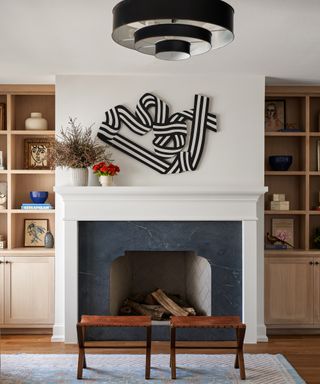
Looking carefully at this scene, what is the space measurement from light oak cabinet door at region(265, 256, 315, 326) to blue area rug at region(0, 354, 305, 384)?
82 cm

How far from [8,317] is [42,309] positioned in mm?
337

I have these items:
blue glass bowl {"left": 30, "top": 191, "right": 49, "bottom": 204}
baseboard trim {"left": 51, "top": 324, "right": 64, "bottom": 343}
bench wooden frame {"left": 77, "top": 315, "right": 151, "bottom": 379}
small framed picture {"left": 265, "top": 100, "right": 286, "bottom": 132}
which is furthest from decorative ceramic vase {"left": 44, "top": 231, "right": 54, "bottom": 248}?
small framed picture {"left": 265, "top": 100, "right": 286, "bottom": 132}

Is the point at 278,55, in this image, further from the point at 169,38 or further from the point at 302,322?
the point at 302,322

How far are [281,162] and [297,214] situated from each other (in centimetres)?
59

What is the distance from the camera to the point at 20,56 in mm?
4543

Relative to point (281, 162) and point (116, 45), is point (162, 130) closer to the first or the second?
point (116, 45)

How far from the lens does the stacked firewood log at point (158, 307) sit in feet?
17.8

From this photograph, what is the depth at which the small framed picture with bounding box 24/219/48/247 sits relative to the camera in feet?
19.3

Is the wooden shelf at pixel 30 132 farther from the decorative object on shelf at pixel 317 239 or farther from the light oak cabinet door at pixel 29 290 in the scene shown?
the decorative object on shelf at pixel 317 239

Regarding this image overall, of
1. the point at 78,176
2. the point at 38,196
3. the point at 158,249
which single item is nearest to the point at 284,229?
the point at 158,249

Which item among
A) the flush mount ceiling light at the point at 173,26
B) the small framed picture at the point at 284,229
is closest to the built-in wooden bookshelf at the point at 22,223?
the small framed picture at the point at 284,229

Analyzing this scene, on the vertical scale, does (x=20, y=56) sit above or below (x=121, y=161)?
above

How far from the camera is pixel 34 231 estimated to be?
19.4 feet

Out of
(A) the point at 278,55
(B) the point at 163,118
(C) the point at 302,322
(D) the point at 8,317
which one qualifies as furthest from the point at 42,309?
(A) the point at 278,55
